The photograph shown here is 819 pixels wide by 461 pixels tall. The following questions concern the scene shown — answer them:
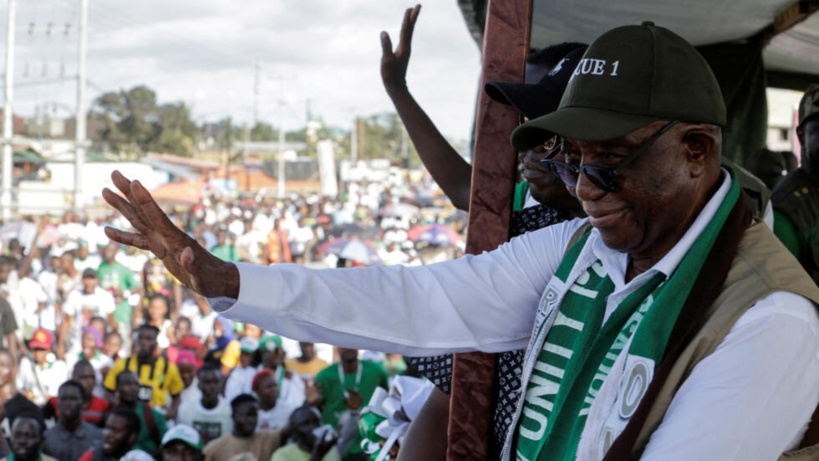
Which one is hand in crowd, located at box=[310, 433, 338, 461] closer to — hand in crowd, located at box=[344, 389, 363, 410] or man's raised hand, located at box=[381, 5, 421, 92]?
hand in crowd, located at box=[344, 389, 363, 410]

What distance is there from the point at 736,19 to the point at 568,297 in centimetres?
249

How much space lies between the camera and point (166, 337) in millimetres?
11203

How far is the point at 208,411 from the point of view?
771 cm

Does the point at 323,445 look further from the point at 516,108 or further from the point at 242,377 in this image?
the point at 516,108

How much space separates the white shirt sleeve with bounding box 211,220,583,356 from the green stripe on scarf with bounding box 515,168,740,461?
0.47 ft

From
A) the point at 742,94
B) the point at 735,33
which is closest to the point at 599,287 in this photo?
the point at 735,33

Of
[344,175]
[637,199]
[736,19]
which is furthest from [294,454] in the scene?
[344,175]

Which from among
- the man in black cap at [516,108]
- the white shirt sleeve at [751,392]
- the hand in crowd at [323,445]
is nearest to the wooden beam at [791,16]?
the man in black cap at [516,108]

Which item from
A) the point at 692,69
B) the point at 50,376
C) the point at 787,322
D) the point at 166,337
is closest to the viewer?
the point at 787,322

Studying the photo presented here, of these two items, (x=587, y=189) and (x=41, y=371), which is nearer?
(x=587, y=189)

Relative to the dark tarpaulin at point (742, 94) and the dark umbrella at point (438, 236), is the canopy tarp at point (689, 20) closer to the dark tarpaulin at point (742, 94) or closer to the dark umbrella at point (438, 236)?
the dark tarpaulin at point (742, 94)

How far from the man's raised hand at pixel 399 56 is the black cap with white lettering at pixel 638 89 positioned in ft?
3.58

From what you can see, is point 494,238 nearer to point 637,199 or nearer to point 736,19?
point 637,199

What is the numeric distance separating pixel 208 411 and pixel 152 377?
3.77ft
